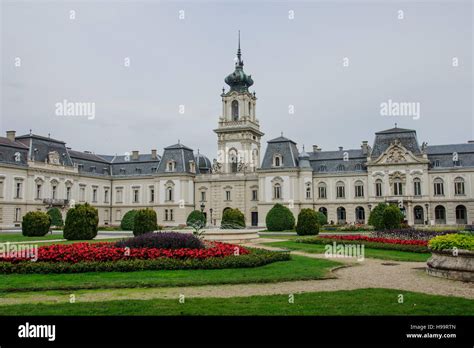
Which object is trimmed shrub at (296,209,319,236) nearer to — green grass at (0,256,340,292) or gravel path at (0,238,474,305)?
green grass at (0,256,340,292)

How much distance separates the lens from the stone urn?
12.5 m

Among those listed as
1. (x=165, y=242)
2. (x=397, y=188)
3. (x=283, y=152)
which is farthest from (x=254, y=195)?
(x=165, y=242)

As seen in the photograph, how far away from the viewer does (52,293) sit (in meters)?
11.2

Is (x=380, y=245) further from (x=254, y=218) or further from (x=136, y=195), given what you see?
(x=136, y=195)

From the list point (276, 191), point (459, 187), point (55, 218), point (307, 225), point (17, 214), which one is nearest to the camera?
point (307, 225)

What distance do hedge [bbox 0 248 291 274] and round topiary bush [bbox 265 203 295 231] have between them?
92.6 feet

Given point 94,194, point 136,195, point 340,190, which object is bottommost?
point 340,190

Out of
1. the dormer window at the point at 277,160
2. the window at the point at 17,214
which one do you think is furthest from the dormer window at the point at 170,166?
the window at the point at 17,214

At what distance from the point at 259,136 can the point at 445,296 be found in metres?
54.4

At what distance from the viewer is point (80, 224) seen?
29.6 m

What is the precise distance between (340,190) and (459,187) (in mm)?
12791

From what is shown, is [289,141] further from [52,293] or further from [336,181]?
[52,293]

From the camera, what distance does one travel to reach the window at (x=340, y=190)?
180 feet
